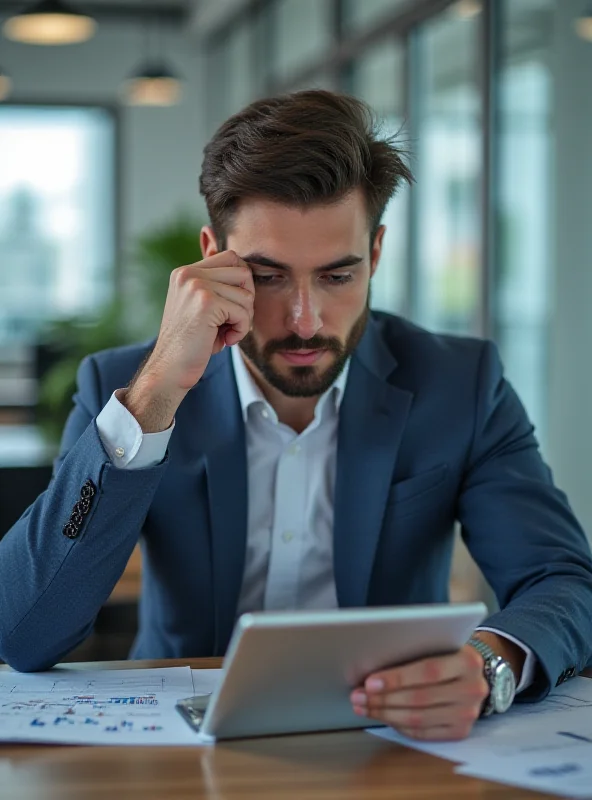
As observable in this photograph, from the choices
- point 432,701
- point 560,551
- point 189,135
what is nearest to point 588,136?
point 560,551

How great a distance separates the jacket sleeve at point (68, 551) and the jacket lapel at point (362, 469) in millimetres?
368

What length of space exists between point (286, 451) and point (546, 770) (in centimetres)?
83

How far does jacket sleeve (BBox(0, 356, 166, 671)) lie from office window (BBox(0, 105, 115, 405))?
331 inches

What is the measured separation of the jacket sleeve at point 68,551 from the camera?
1.50m

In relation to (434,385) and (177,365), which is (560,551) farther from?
(177,365)

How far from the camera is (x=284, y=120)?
172 cm

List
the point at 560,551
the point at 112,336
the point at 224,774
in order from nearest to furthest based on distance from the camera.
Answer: the point at 224,774 → the point at 560,551 → the point at 112,336

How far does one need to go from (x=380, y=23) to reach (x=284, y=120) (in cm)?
378

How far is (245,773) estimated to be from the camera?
3.64 ft

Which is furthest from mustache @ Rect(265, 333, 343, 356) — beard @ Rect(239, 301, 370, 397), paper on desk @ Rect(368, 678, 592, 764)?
paper on desk @ Rect(368, 678, 592, 764)

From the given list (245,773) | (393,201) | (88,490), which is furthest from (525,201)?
(245,773)

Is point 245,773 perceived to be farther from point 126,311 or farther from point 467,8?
point 126,311

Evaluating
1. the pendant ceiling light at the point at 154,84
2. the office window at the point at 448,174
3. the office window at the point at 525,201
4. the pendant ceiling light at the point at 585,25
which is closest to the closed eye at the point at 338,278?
the pendant ceiling light at the point at 585,25

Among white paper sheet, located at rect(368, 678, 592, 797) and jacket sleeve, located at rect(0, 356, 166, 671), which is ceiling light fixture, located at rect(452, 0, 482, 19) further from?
white paper sheet, located at rect(368, 678, 592, 797)
